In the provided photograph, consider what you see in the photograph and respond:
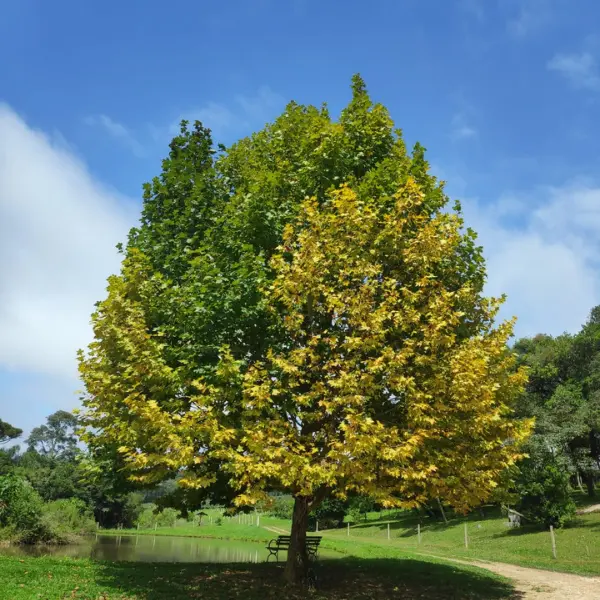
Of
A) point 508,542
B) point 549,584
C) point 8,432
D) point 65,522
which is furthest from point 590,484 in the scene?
Answer: point 8,432

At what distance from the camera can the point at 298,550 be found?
13852 mm

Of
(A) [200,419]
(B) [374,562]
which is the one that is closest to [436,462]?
(A) [200,419]

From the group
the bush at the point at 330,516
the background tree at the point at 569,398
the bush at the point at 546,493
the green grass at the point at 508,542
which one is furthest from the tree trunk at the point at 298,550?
the bush at the point at 330,516

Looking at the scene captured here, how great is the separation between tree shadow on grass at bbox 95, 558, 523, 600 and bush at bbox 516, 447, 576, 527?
14.2 m

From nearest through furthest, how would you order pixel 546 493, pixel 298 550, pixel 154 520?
pixel 298 550, pixel 546 493, pixel 154 520

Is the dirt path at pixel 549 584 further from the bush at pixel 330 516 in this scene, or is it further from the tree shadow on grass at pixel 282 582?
the bush at pixel 330 516

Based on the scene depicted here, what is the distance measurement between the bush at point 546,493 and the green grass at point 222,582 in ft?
46.1

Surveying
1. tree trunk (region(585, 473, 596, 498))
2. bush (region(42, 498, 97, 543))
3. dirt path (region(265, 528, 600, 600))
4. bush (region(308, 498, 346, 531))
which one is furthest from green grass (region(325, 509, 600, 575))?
bush (region(42, 498, 97, 543))

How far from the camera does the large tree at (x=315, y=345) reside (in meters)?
10.5

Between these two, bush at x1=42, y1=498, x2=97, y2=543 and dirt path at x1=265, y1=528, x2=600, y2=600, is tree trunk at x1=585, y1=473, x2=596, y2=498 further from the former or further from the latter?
bush at x1=42, y1=498, x2=97, y2=543

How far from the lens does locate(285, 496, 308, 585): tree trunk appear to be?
1353cm

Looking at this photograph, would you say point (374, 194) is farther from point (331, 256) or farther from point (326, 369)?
point (326, 369)

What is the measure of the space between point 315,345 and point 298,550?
633cm

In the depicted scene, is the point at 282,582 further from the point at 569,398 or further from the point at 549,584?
the point at 569,398
